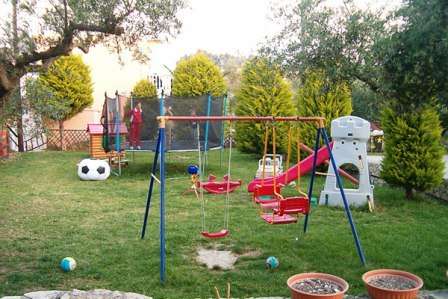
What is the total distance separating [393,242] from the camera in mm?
5387

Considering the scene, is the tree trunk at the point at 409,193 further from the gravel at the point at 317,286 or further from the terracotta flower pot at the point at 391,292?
the gravel at the point at 317,286

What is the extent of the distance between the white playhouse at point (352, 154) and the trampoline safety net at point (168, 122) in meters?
4.18

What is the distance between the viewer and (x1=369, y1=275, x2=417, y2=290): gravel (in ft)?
11.8

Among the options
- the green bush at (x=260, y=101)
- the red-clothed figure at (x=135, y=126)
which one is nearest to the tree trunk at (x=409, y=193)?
the green bush at (x=260, y=101)

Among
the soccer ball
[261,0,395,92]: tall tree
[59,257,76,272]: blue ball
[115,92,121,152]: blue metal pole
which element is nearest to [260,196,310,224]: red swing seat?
[59,257,76,272]: blue ball

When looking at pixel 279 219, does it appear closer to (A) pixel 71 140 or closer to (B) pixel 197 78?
(B) pixel 197 78

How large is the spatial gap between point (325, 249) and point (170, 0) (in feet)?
11.5

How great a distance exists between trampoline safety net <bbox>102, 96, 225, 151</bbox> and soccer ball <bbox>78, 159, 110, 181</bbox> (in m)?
1.16

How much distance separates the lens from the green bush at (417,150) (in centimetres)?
760

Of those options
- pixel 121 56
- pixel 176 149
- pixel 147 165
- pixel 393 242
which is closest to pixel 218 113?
pixel 176 149

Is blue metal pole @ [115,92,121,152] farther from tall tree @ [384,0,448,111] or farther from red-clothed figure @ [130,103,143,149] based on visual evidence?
tall tree @ [384,0,448,111]

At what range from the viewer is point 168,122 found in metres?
11.3

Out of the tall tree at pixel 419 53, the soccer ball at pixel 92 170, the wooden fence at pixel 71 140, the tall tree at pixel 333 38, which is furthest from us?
the wooden fence at pixel 71 140

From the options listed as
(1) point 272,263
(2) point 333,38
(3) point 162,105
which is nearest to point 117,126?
(3) point 162,105
